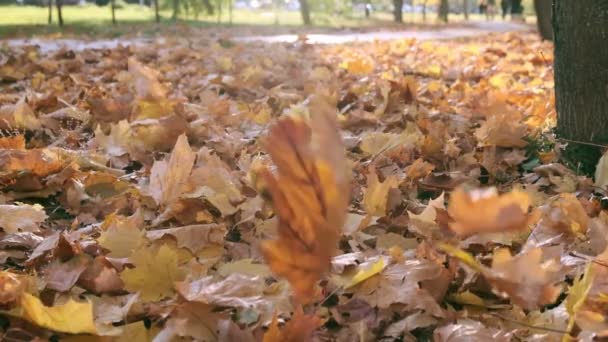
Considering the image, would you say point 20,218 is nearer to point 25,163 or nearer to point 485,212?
point 25,163

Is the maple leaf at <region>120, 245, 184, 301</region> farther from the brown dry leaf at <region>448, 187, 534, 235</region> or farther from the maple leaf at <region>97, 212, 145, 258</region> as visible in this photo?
the brown dry leaf at <region>448, 187, 534, 235</region>

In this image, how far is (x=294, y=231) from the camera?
68 centimetres

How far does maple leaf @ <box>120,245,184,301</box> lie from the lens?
1.24 meters

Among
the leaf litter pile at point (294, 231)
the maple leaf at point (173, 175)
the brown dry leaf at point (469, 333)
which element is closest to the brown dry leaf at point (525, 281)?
the leaf litter pile at point (294, 231)

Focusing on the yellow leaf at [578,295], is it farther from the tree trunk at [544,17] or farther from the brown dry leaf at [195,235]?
the tree trunk at [544,17]

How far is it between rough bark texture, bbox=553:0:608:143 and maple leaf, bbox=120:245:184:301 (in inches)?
65.8

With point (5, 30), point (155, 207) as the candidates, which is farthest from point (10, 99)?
point (5, 30)

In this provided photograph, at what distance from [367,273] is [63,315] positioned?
0.53m

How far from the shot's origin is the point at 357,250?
4.99ft

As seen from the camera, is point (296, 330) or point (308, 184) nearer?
point (308, 184)

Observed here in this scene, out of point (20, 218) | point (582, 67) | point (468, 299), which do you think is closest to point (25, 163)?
point (20, 218)

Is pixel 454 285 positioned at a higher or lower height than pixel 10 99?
lower

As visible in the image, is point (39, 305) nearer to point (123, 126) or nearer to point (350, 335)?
point (350, 335)

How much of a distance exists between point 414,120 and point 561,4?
912 mm
